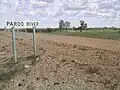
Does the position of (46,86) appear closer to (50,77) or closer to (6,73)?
(50,77)

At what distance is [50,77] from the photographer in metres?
9.14

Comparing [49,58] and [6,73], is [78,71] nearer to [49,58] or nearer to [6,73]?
[49,58]

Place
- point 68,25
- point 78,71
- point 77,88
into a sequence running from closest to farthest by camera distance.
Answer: point 77,88
point 78,71
point 68,25

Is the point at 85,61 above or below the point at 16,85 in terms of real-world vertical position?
above

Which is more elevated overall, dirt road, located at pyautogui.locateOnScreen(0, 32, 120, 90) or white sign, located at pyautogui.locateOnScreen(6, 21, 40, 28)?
white sign, located at pyautogui.locateOnScreen(6, 21, 40, 28)

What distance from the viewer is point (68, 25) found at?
361 ft

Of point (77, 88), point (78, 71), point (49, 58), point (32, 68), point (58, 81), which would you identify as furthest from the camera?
point (49, 58)

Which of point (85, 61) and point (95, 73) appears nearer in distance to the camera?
point (95, 73)

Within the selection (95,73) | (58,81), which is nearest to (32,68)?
(58,81)

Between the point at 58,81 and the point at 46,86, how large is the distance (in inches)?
19.4

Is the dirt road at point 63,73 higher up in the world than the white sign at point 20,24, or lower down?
lower down

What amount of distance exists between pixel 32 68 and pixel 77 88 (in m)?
3.10

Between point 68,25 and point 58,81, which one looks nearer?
point 58,81

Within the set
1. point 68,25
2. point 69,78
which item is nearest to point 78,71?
point 69,78
